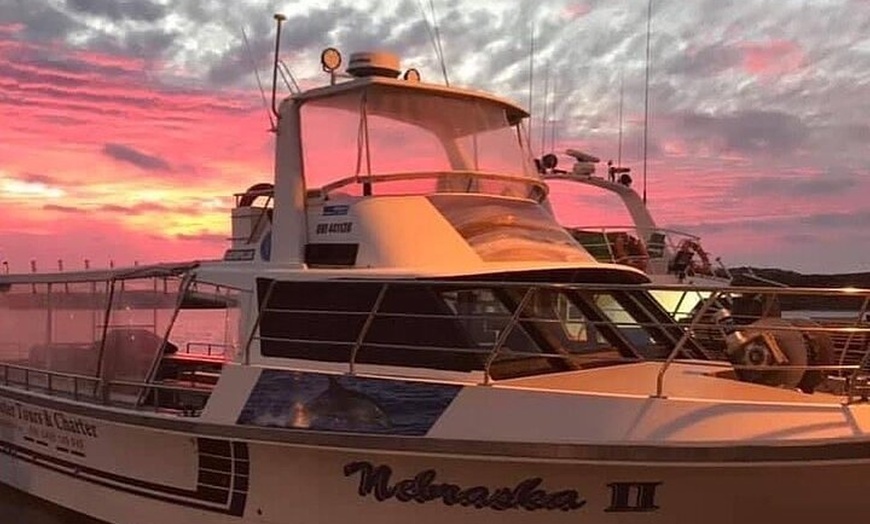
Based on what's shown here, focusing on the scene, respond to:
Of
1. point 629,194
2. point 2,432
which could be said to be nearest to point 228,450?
point 2,432

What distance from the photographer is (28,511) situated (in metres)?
10.5

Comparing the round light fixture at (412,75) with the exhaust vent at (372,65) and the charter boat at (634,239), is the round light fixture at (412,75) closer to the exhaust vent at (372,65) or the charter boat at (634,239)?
the exhaust vent at (372,65)

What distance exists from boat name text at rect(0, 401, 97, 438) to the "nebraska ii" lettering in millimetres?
3183

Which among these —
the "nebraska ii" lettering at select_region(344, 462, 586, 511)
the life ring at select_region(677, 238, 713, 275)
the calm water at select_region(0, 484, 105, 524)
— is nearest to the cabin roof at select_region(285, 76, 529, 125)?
the "nebraska ii" lettering at select_region(344, 462, 586, 511)

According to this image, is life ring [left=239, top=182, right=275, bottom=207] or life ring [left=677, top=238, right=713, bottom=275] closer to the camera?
life ring [left=239, top=182, right=275, bottom=207]

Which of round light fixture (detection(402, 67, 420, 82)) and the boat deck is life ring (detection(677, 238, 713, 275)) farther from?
the boat deck

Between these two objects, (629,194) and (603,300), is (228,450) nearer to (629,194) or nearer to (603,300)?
(603,300)

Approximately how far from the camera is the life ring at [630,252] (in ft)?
54.6

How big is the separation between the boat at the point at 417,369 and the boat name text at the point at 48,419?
4 cm

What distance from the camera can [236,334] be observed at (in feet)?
26.3

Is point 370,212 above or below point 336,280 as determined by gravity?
above

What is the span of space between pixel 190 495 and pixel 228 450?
2.35 ft

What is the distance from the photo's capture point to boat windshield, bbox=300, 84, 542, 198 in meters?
8.06

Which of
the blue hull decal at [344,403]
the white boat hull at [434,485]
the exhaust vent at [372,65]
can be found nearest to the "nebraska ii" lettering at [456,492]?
the white boat hull at [434,485]
